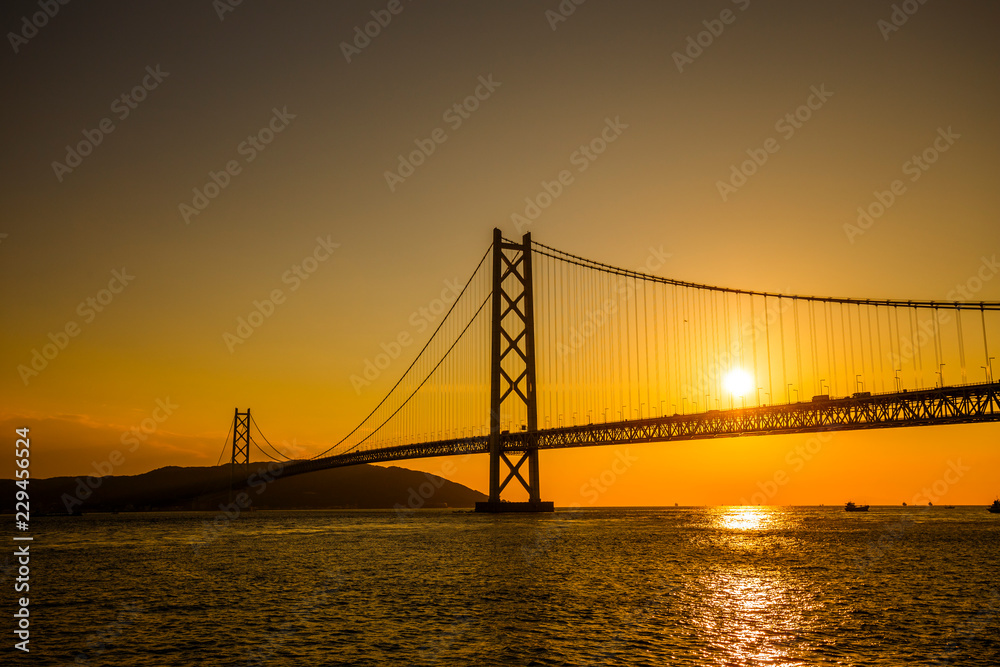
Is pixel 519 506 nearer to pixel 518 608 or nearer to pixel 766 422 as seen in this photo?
pixel 766 422

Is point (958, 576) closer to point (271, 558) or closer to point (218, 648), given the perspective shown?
point (218, 648)

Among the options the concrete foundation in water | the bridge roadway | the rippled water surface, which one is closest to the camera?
the rippled water surface

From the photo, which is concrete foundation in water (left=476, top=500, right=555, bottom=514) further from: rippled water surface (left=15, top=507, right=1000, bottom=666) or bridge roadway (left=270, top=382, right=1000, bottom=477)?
rippled water surface (left=15, top=507, right=1000, bottom=666)

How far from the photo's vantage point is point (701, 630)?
16781 millimetres

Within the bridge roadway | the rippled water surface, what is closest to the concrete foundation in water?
the bridge roadway

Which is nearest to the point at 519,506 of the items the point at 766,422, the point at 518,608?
the point at 766,422

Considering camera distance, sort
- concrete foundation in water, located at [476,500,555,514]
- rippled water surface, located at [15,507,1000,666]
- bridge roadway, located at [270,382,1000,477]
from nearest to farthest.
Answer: rippled water surface, located at [15,507,1000,666], bridge roadway, located at [270,382,1000,477], concrete foundation in water, located at [476,500,555,514]

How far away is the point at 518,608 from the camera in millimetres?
20000

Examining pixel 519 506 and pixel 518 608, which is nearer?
pixel 518 608

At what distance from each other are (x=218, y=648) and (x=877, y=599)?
52.1 feet

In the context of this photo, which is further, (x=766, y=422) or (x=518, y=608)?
(x=766, y=422)

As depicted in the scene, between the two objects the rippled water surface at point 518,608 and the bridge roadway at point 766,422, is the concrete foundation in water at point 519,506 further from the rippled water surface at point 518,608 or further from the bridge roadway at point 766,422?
the rippled water surface at point 518,608

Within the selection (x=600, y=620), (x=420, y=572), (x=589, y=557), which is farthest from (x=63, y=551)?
(x=600, y=620)

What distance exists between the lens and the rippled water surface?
48.9 feet
